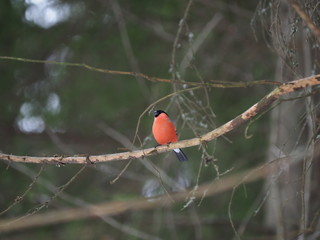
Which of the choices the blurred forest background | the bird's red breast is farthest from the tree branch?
the blurred forest background

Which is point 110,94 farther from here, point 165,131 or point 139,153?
point 139,153

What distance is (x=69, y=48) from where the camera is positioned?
6.43 meters

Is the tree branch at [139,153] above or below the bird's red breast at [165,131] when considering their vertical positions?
above

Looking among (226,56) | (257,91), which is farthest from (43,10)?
(257,91)

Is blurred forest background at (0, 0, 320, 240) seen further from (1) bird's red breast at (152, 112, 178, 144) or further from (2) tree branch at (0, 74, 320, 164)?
(2) tree branch at (0, 74, 320, 164)

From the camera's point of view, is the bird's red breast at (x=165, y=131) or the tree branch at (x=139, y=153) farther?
the bird's red breast at (x=165, y=131)

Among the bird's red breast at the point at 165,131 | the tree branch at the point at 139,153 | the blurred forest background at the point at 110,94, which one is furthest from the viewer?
the blurred forest background at the point at 110,94

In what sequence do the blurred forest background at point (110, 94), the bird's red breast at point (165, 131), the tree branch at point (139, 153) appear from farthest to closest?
the blurred forest background at point (110, 94) < the bird's red breast at point (165, 131) < the tree branch at point (139, 153)

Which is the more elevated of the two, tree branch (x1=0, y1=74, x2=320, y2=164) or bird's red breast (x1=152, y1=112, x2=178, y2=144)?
tree branch (x1=0, y1=74, x2=320, y2=164)

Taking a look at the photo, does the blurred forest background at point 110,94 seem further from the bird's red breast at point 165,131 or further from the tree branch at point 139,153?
the tree branch at point 139,153

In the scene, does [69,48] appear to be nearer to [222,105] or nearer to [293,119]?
[222,105]

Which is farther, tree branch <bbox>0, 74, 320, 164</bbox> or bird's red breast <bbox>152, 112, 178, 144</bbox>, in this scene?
bird's red breast <bbox>152, 112, 178, 144</bbox>

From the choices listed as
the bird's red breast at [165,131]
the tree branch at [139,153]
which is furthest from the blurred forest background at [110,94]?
the tree branch at [139,153]

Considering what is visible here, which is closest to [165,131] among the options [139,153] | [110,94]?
[139,153]
